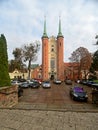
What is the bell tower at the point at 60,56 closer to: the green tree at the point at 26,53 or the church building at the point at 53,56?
the church building at the point at 53,56

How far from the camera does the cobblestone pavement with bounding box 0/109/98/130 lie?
10.4 m

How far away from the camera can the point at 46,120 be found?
11.7 m

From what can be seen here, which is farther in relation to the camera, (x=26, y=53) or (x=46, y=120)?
(x=26, y=53)

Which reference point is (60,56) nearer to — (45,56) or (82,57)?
(45,56)

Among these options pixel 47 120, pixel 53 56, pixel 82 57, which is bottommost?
pixel 47 120

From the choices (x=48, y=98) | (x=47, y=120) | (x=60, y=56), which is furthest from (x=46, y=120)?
(x=60, y=56)

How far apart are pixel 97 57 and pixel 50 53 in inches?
2275

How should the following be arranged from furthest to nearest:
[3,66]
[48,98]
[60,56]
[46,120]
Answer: [60,56], [48,98], [3,66], [46,120]

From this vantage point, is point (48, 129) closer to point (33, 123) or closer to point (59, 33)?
point (33, 123)

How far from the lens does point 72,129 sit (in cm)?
1009

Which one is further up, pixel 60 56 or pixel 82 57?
pixel 60 56

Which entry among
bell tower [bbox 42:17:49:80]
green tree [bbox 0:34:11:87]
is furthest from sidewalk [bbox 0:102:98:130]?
bell tower [bbox 42:17:49:80]

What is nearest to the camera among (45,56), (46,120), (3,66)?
(46,120)

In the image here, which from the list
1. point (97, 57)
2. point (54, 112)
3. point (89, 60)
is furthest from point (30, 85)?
point (54, 112)
